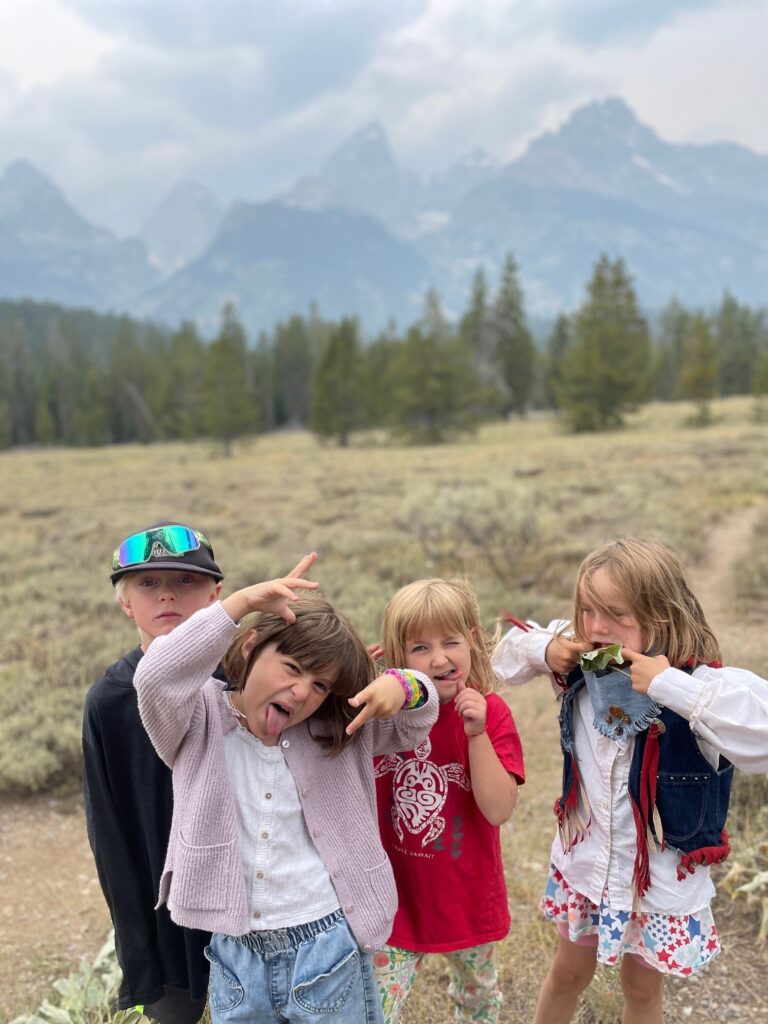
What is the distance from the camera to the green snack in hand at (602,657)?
182 centimetres

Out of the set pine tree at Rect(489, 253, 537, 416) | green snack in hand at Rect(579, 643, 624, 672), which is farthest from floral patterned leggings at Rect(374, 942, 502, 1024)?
pine tree at Rect(489, 253, 537, 416)

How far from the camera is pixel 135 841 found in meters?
1.94

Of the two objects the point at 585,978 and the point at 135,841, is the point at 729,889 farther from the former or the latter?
the point at 135,841

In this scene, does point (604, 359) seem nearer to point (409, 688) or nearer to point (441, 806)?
point (441, 806)

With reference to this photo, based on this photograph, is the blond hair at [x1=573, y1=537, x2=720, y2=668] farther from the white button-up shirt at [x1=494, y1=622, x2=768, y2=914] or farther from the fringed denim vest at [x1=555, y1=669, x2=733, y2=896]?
the fringed denim vest at [x1=555, y1=669, x2=733, y2=896]

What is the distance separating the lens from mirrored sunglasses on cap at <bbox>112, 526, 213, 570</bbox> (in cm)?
184

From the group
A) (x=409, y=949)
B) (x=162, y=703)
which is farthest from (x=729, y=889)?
(x=162, y=703)

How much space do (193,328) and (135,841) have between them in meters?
68.3

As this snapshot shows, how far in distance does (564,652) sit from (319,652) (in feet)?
2.52

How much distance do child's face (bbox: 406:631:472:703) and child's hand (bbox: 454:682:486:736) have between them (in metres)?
0.09

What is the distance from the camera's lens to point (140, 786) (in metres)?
1.88

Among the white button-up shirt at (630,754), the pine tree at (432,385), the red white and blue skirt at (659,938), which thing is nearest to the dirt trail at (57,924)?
the red white and blue skirt at (659,938)

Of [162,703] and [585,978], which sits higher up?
[162,703]

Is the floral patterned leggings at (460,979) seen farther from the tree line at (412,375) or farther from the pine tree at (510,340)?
the pine tree at (510,340)
